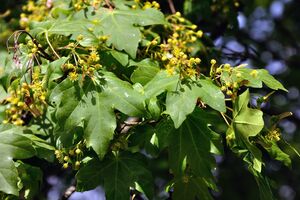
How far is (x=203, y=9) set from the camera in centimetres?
318

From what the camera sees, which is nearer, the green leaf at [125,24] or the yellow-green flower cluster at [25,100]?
the yellow-green flower cluster at [25,100]

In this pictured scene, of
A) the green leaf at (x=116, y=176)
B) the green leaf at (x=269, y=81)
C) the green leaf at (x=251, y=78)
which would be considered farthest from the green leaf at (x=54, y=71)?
the green leaf at (x=269, y=81)

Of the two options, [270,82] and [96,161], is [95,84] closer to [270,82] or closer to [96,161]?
[96,161]

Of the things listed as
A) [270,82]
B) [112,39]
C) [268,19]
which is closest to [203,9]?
[112,39]

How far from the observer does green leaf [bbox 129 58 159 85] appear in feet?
6.95

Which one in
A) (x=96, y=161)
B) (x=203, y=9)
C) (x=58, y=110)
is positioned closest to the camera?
(x=58, y=110)

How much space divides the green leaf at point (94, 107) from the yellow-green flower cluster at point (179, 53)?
0.54ft

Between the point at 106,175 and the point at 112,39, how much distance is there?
20.9 inches

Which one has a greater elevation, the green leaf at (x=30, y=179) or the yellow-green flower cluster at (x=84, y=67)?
the yellow-green flower cluster at (x=84, y=67)

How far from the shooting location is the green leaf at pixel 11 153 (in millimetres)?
1950

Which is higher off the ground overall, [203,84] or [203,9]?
[203,84]

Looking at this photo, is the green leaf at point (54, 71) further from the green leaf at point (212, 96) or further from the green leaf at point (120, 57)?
the green leaf at point (212, 96)

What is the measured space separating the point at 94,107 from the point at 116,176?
0.95 feet

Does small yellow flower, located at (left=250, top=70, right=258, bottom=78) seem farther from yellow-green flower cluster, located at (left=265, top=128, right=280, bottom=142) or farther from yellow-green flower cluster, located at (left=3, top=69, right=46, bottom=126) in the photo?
yellow-green flower cluster, located at (left=3, top=69, right=46, bottom=126)
